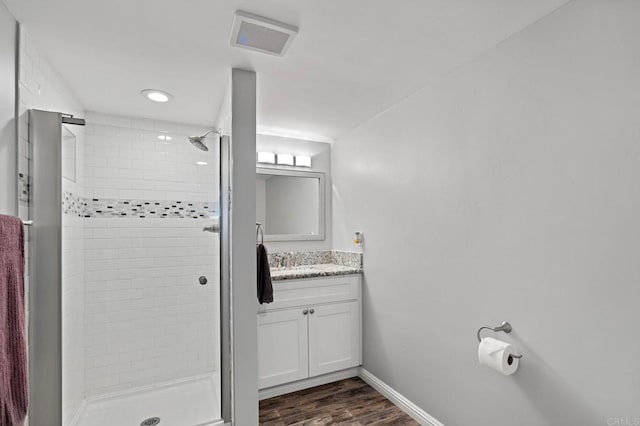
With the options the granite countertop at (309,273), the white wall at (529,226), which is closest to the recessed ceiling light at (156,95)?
the granite countertop at (309,273)

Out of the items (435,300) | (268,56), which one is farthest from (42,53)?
(435,300)

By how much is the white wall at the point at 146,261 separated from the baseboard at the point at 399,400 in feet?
4.15

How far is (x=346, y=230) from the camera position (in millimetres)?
3096

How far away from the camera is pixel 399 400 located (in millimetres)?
2314

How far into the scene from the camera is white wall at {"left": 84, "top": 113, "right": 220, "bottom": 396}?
2.43m

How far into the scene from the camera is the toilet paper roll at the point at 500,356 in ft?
4.89

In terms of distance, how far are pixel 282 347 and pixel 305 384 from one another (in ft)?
1.34

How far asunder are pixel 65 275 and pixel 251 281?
116 cm

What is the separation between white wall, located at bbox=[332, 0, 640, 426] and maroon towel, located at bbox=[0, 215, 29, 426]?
2012 mm

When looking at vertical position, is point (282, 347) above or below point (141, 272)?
below

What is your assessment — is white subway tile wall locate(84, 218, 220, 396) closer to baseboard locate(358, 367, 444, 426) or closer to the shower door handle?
the shower door handle

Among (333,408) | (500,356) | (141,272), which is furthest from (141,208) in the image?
(500,356)

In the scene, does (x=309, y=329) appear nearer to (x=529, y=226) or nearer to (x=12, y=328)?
(x=529, y=226)

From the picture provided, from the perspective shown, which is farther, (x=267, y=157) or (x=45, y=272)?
(x=267, y=157)
